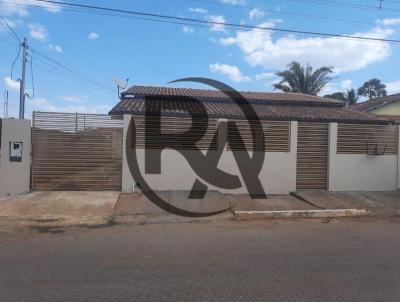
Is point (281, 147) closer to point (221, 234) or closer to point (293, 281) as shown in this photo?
point (221, 234)

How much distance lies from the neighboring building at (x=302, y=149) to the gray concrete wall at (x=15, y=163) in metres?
3.03

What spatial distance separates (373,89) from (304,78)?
28235mm

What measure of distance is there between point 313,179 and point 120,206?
7.01 meters

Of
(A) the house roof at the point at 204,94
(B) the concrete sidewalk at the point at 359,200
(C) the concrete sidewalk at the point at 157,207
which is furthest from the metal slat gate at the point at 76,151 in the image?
(B) the concrete sidewalk at the point at 359,200

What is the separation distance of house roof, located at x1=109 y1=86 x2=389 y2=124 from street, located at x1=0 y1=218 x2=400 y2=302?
5.67 metres

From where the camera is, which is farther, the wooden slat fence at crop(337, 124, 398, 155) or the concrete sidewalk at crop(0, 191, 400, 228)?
the wooden slat fence at crop(337, 124, 398, 155)

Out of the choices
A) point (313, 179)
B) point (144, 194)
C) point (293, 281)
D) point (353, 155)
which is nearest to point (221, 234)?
point (293, 281)

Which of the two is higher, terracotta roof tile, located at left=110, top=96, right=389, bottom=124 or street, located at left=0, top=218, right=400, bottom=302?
terracotta roof tile, located at left=110, top=96, right=389, bottom=124

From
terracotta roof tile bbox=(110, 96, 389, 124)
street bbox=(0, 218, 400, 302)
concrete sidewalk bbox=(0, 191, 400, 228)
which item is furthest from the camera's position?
terracotta roof tile bbox=(110, 96, 389, 124)

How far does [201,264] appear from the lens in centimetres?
600

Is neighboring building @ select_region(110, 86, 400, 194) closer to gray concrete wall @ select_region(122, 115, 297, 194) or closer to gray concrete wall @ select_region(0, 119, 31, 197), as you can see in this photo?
gray concrete wall @ select_region(122, 115, 297, 194)

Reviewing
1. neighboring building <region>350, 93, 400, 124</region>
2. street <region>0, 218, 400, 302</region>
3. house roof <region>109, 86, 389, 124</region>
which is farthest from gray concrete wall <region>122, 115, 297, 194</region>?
neighboring building <region>350, 93, 400, 124</region>

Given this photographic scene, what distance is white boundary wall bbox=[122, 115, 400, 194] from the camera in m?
13.4

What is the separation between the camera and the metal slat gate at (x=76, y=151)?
12859mm
